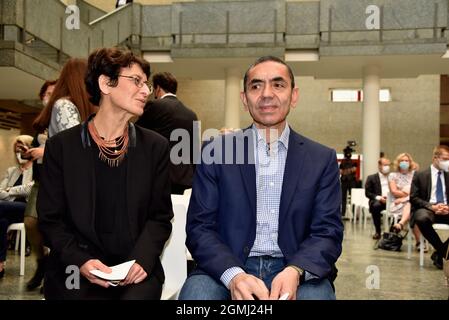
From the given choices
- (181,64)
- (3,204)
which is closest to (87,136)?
(3,204)

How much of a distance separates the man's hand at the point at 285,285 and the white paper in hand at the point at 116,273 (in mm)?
620

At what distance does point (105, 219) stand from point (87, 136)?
404 millimetres

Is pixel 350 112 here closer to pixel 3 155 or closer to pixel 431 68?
pixel 431 68

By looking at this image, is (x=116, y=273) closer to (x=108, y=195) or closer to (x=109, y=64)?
(x=108, y=195)

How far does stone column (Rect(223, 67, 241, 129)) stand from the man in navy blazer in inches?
500

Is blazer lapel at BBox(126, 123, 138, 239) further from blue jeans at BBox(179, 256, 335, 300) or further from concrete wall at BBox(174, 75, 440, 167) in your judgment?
concrete wall at BBox(174, 75, 440, 167)

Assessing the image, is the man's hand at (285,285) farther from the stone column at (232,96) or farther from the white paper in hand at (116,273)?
the stone column at (232,96)

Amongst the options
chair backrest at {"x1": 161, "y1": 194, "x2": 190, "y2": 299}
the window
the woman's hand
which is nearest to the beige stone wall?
the window

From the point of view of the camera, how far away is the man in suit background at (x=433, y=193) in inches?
240

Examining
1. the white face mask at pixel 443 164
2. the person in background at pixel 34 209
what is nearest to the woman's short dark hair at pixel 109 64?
the person in background at pixel 34 209

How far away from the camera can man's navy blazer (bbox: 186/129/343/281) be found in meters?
2.18

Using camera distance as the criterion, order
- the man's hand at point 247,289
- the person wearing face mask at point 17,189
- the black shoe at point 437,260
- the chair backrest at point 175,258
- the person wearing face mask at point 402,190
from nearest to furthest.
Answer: the man's hand at point 247,289 → the chair backrest at point 175,258 → the person wearing face mask at point 17,189 → the black shoe at point 437,260 → the person wearing face mask at point 402,190

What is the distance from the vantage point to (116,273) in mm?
2082

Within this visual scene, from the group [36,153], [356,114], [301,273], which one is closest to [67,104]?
[36,153]
